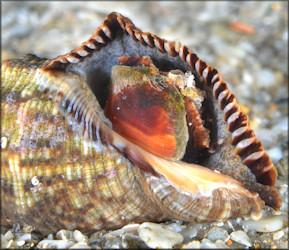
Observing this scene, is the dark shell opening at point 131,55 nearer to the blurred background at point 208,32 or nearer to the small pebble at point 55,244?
the small pebble at point 55,244

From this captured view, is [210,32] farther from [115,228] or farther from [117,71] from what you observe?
[115,228]

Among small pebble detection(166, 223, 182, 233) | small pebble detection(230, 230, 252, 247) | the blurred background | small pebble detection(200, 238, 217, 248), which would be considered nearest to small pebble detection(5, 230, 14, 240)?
small pebble detection(166, 223, 182, 233)

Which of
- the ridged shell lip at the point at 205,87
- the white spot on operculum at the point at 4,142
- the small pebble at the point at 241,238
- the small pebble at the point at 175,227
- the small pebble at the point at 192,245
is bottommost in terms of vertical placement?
the small pebble at the point at 192,245

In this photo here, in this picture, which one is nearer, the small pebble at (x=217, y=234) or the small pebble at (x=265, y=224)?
the small pebble at (x=217, y=234)

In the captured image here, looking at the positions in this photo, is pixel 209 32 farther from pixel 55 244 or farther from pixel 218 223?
pixel 55 244

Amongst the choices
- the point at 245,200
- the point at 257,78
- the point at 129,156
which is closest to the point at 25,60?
the point at 129,156

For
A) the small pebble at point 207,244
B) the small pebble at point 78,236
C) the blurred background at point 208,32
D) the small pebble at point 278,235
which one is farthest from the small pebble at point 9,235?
the blurred background at point 208,32

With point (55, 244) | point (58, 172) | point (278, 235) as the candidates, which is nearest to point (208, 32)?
point (278, 235)
